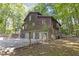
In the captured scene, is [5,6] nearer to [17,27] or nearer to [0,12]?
[0,12]

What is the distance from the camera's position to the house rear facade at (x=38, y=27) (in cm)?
237

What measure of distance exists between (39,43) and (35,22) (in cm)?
22

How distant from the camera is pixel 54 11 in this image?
7.80ft

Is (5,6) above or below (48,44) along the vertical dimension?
above

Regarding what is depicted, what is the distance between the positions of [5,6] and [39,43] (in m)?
0.52

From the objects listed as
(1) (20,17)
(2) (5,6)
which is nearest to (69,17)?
(1) (20,17)

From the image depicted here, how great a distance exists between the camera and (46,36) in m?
2.38

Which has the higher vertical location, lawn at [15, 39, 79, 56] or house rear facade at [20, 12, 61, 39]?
house rear facade at [20, 12, 61, 39]

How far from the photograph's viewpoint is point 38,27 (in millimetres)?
2375

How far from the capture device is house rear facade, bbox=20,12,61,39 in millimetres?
2369

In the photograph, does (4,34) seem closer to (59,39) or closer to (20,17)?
(20,17)

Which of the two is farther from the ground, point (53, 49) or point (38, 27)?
point (38, 27)

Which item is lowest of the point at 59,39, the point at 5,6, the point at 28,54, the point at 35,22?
the point at 28,54

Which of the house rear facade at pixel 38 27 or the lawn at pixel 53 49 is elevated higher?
the house rear facade at pixel 38 27
